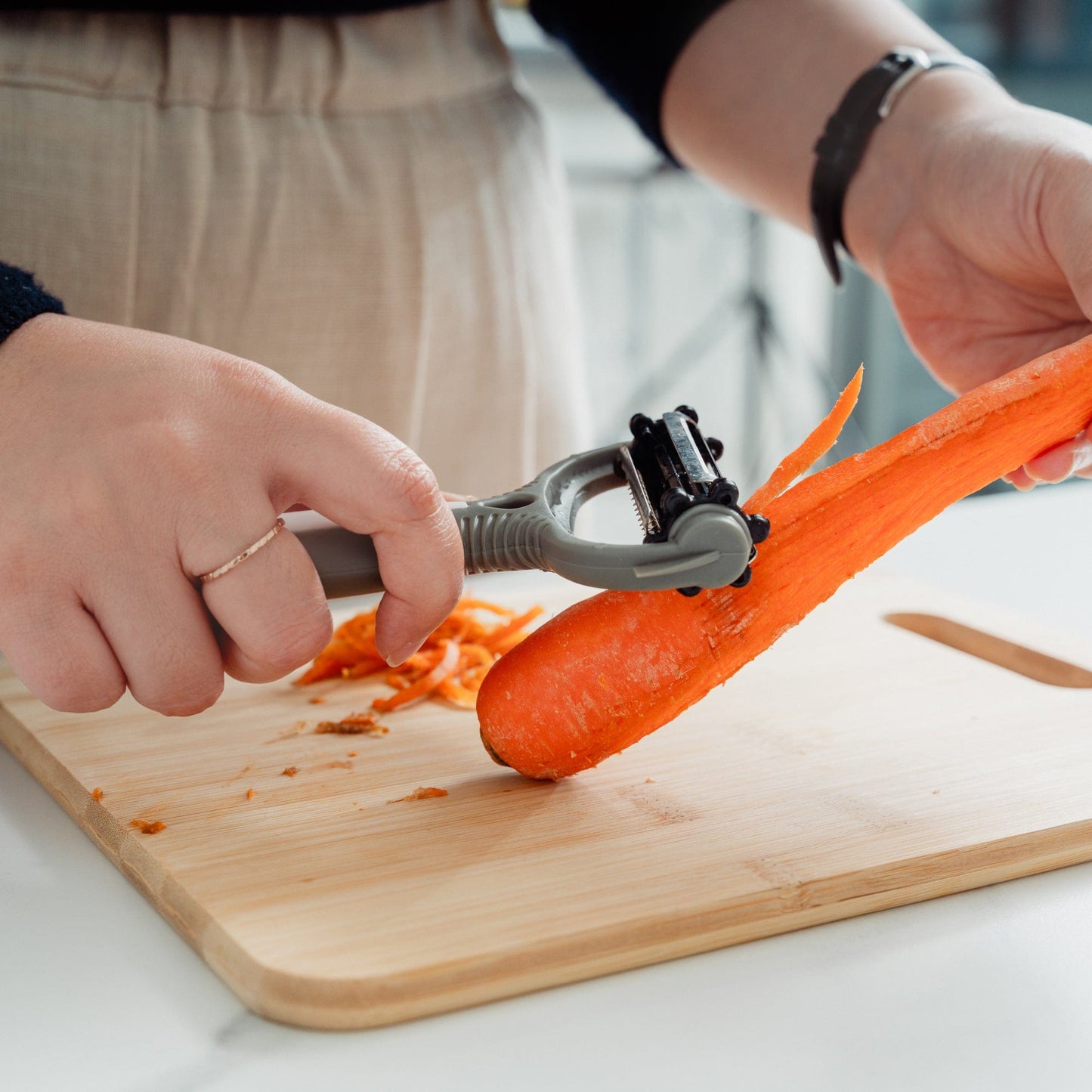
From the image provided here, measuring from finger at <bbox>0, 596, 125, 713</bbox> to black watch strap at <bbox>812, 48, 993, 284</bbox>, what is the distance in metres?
1.01

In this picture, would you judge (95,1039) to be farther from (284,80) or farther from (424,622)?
(284,80)

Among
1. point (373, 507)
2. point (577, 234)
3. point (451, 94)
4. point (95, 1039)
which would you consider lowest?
point (577, 234)

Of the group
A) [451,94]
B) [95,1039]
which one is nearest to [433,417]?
[451,94]

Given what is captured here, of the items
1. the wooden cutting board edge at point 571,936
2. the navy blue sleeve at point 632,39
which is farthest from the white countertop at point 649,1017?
the navy blue sleeve at point 632,39

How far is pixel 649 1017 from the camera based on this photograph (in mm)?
665

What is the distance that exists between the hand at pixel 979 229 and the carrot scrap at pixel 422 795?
25.0 inches

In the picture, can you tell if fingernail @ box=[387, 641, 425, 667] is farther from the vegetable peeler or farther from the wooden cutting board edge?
the wooden cutting board edge

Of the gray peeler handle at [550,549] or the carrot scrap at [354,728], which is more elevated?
the gray peeler handle at [550,549]

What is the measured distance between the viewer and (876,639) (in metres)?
1.27

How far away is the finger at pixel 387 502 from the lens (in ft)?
2.51

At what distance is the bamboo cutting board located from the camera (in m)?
0.70

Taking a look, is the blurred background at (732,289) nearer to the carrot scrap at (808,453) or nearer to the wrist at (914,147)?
the wrist at (914,147)

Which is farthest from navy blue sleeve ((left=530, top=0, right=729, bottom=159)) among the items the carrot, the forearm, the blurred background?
the blurred background

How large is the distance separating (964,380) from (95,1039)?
44.3 inches
